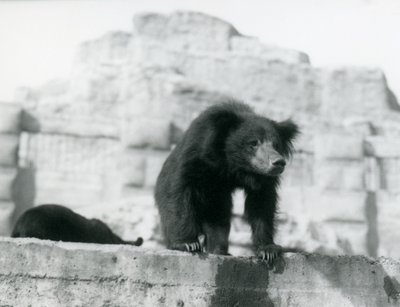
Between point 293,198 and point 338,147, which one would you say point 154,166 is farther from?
point 338,147

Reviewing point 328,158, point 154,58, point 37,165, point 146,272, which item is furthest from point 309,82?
point 146,272

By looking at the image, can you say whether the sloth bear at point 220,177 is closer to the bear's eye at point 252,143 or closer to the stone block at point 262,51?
the bear's eye at point 252,143

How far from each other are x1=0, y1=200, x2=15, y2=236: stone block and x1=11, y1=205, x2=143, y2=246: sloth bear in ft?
18.2

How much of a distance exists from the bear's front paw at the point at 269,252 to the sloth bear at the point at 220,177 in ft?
0.63

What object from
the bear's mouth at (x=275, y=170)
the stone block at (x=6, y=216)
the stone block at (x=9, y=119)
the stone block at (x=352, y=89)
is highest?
the stone block at (x=352, y=89)

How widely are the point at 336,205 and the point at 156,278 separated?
9.22 m

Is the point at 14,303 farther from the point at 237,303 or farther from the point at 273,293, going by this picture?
the point at 273,293

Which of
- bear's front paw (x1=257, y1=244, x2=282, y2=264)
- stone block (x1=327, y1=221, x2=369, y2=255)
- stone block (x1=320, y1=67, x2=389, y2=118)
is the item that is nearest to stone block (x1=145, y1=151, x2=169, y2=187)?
stone block (x1=327, y1=221, x2=369, y2=255)

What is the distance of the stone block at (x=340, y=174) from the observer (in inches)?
482

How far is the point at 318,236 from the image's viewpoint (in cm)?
1052

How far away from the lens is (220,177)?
4281 mm

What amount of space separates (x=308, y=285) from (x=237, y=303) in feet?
1.45

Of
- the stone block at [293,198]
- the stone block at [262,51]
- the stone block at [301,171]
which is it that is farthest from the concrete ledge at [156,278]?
the stone block at [262,51]

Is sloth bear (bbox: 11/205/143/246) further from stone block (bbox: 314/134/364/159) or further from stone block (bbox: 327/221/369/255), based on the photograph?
stone block (bbox: 314/134/364/159)
